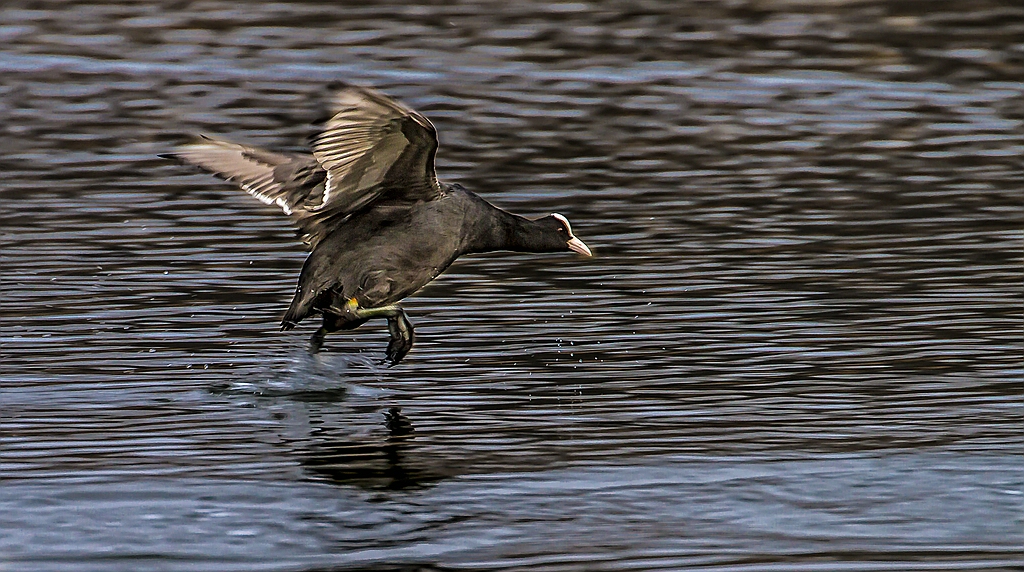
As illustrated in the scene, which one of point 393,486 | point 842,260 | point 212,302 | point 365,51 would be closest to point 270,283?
point 212,302

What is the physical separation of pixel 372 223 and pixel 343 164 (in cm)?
63

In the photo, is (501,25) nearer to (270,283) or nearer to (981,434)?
(270,283)

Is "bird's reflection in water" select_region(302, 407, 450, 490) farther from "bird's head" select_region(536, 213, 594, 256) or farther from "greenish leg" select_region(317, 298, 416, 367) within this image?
"bird's head" select_region(536, 213, 594, 256)

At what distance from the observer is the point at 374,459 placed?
898 cm

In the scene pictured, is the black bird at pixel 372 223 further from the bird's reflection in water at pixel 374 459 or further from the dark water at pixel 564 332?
the bird's reflection in water at pixel 374 459

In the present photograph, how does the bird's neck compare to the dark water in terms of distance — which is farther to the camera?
the bird's neck

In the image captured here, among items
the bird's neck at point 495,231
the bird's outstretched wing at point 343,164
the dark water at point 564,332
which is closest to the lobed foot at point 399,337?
the dark water at point 564,332

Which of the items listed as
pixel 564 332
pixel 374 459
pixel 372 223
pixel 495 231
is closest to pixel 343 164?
pixel 372 223

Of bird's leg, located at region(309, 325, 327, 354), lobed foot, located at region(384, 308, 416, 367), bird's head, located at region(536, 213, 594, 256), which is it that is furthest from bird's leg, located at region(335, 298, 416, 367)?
bird's head, located at region(536, 213, 594, 256)

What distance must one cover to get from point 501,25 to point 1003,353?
16279mm

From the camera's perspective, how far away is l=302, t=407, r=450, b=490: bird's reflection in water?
8578mm

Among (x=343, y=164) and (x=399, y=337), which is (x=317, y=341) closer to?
(x=399, y=337)

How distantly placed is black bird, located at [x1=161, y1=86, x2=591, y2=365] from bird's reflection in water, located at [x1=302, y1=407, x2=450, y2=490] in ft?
3.68

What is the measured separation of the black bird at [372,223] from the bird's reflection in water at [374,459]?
112cm
